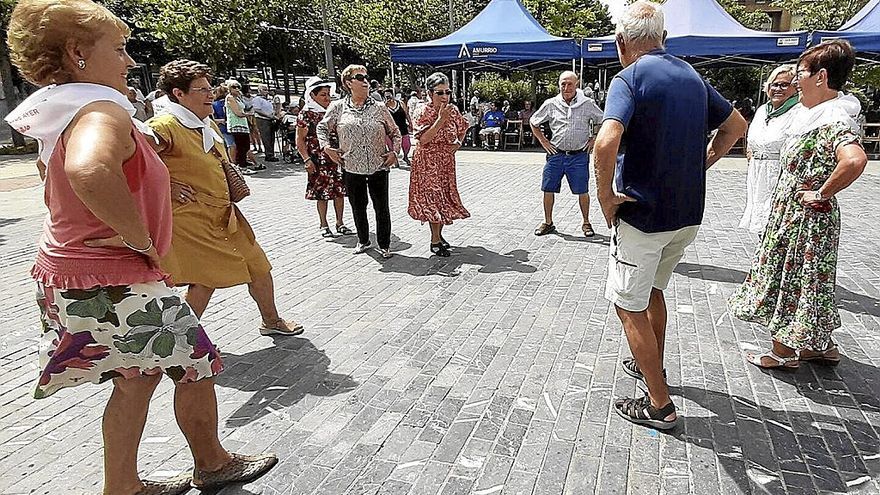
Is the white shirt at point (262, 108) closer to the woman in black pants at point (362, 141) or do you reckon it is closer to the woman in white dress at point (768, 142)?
the woman in black pants at point (362, 141)

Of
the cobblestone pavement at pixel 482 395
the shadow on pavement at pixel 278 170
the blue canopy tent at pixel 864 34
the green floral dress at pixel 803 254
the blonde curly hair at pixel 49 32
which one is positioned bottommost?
the cobblestone pavement at pixel 482 395

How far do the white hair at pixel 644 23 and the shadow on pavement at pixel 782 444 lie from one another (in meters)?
1.87

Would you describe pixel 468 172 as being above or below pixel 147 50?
below

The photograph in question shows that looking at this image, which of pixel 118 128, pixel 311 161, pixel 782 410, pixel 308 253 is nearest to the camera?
pixel 118 128

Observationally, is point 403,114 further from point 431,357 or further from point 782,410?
point 782,410

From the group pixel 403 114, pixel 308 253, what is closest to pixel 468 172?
pixel 403 114

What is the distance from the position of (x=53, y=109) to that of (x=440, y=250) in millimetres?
4343

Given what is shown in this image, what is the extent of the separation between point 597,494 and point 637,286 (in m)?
0.94

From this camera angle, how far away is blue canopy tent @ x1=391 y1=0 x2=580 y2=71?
45.7ft

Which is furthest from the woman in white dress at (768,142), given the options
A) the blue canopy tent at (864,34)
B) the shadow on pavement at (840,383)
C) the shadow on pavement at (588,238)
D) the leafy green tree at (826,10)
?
the leafy green tree at (826,10)

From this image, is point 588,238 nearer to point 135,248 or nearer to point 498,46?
point 135,248

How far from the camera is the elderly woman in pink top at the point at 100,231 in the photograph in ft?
5.65

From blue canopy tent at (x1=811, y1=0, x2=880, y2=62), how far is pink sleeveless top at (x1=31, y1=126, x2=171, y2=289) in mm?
12645

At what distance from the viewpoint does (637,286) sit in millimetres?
2697
